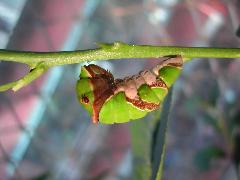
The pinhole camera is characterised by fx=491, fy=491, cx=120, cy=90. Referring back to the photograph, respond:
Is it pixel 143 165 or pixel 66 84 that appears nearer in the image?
pixel 143 165

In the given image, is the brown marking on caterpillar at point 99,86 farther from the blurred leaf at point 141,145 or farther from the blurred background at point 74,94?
the blurred background at point 74,94

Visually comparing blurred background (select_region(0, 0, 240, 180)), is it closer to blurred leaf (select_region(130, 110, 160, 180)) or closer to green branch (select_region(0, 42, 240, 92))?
blurred leaf (select_region(130, 110, 160, 180))

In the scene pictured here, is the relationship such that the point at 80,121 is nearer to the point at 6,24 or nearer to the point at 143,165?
the point at 6,24

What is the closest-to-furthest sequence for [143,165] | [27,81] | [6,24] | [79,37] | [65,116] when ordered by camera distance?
[27,81]
[143,165]
[6,24]
[65,116]
[79,37]

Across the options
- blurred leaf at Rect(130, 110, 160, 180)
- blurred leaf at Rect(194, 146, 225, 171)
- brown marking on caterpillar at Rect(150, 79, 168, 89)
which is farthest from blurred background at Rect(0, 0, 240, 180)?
brown marking on caterpillar at Rect(150, 79, 168, 89)

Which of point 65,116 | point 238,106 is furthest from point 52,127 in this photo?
point 238,106

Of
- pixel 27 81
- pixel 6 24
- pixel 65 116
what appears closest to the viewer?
pixel 27 81

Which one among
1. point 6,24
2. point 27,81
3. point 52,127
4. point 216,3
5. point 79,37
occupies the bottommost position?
point 27,81
